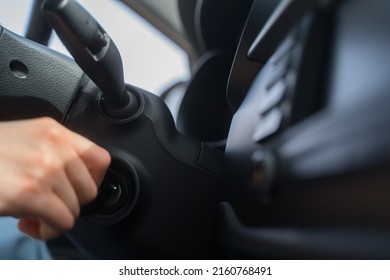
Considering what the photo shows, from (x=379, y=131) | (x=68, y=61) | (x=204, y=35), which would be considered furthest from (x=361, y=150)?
(x=204, y=35)

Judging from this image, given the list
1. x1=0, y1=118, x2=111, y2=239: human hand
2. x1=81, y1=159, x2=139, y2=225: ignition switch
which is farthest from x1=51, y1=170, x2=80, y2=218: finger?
x1=81, y1=159, x2=139, y2=225: ignition switch

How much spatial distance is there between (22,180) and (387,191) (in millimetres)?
237

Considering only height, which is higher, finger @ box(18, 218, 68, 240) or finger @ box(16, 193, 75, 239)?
finger @ box(16, 193, 75, 239)

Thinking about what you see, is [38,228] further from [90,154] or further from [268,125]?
[268,125]

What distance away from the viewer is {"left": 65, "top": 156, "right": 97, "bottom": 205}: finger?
0.25 meters

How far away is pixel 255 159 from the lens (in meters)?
0.32

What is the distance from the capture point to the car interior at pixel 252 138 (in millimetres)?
224

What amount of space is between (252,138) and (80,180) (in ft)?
0.57

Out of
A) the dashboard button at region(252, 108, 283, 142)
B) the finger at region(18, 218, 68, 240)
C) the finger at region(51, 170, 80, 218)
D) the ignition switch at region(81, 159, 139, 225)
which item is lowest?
the ignition switch at region(81, 159, 139, 225)

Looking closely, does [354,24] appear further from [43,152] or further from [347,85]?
[43,152]

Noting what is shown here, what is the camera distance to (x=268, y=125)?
31 centimetres

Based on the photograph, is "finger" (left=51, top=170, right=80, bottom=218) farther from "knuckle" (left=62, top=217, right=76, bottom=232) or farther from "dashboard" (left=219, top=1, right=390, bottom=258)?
"dashboard" (left=219, top=1, right=390, bottom=258)

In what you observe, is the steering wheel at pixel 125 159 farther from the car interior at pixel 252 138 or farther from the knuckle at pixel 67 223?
the knuckle at pixel 67 223

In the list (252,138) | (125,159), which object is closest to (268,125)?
(252,138)
